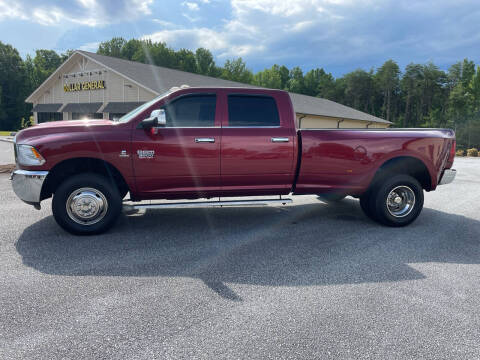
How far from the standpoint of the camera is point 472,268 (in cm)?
400

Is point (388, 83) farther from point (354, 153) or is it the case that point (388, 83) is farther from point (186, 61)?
point (354, 153)

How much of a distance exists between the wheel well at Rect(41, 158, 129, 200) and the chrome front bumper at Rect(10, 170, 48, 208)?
0.17m

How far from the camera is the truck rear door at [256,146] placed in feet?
16.5

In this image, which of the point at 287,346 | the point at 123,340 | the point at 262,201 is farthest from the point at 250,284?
the point at 262,201

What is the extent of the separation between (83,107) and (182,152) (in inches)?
1022

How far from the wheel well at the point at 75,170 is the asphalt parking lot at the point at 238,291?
0.69 metres

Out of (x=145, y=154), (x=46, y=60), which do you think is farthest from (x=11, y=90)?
(x=145, y=154)

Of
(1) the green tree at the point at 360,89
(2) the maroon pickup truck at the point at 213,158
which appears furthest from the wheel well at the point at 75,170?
(1) the green tree at the point at 360,89

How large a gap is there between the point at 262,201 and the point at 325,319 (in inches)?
95.2

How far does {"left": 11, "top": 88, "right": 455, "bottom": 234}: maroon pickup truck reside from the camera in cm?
467

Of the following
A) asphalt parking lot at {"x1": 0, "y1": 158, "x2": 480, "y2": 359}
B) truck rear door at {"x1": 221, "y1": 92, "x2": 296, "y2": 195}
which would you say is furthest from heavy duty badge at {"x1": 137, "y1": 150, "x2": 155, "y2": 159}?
asphalt parking lot at {"x1": 0, "y1": 158, "x2": 480, "y2": 359}

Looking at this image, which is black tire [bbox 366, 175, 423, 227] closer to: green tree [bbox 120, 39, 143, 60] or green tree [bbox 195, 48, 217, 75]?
green tree [bbox 195, 48, 217, 75]

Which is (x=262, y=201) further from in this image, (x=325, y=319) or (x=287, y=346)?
(x=287, y=346)

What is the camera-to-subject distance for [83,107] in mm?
27188
